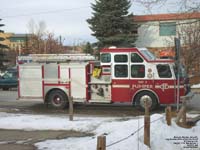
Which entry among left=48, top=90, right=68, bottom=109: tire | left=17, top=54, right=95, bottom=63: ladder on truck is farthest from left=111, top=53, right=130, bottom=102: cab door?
left=48, top=90, right=68, bottom=109: tire

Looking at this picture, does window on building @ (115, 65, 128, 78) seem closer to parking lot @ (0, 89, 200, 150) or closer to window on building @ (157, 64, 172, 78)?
window on building @ (157, 64, 172, 78)

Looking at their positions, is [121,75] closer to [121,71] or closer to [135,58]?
[121,71]

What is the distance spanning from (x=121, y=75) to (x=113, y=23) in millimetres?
29223

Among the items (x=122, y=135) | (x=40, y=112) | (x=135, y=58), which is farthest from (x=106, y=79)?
(x=122, y=135)

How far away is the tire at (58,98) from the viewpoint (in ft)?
66.2

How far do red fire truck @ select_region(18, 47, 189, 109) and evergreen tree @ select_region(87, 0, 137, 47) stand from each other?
88.8ft

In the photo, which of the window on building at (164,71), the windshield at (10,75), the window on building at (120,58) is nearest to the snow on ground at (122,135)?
the window on building at (120,58)

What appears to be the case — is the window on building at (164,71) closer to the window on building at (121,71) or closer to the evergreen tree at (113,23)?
the window on building at (121,71)

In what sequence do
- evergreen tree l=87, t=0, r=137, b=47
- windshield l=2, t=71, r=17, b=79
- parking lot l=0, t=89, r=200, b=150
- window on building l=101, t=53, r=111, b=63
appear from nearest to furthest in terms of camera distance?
parking lot l=0, t=89, r=200, b=150 < window on building l=101, t=53, r=111, b=63 < windshield l=2, t=71, r=17, b=79 < evergreen tree l=87, t=0, r=137, b=47

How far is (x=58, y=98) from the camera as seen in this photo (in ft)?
66.6

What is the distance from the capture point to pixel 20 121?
1534cm

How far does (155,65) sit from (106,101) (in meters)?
2.54

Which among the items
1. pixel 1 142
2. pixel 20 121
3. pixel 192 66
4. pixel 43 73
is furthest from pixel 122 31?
pixel 1 142

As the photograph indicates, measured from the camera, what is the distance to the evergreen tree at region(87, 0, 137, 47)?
155ft
